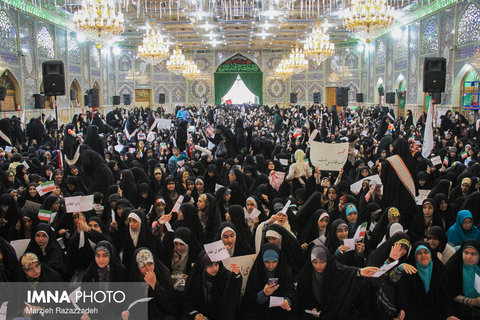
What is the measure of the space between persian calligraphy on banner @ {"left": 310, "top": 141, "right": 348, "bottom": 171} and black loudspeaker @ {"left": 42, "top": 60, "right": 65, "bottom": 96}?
160 inches

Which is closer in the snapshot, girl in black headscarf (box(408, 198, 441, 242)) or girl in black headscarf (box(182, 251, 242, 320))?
girl in black headscarf (box(182, 251, 242, 320))

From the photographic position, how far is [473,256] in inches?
109

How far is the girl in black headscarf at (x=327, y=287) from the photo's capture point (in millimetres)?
2725

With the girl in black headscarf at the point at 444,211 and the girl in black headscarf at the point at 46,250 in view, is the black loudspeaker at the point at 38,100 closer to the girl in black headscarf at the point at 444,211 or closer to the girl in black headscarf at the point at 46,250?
the girl in black headscarf at the point at 46,250

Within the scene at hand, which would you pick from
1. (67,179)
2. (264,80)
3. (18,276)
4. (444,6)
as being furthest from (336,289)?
(264,80)

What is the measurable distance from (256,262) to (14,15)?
11.7 meters

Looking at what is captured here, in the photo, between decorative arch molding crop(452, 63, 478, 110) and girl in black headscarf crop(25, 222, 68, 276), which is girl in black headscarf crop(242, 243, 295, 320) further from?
decorative arch molding crop(452, 63, 478, 110)

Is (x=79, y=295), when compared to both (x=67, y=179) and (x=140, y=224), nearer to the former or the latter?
(x=140, y=224)

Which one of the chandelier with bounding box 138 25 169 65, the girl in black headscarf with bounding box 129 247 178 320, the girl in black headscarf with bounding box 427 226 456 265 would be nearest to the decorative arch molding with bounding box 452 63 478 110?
the chandelier with bounding box 138 25 169 65

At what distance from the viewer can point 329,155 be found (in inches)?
211

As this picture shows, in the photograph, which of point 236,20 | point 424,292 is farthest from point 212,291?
point 236,20

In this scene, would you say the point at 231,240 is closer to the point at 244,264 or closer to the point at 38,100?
the point at 244,264

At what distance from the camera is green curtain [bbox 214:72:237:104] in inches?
977

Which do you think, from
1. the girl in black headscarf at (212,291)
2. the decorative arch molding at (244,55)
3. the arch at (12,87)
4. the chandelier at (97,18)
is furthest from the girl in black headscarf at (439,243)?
the decorative arch molding at (244,55)
